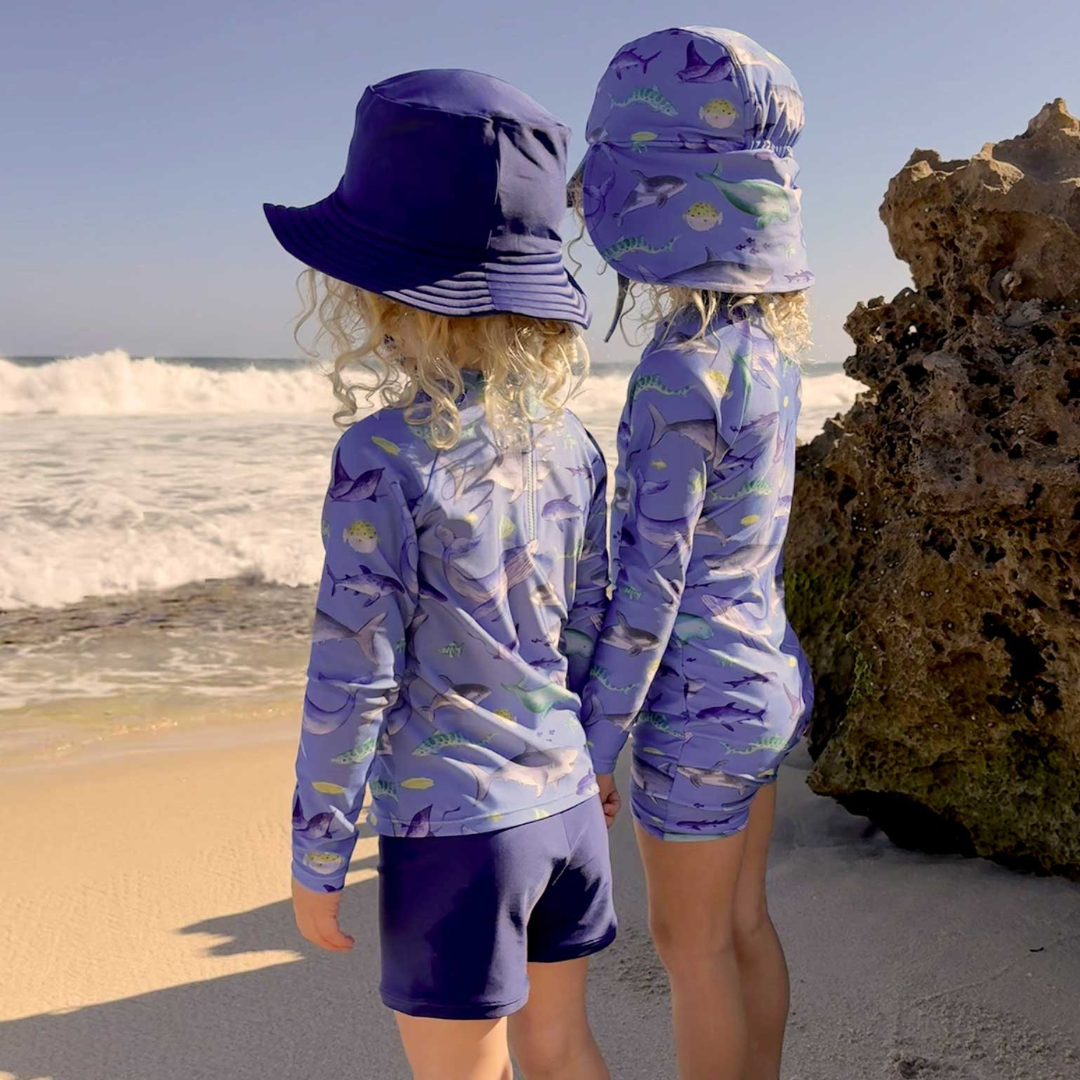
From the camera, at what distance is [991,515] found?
2602 millimetres

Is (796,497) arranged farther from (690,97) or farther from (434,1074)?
(434,1074)

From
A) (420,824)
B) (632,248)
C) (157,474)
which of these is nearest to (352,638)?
(420,824)

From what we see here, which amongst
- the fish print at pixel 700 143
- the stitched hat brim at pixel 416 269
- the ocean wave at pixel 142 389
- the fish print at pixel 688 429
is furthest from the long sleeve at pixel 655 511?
the ocean wave at pixel 142 389

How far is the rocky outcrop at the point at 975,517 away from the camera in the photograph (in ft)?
8.47

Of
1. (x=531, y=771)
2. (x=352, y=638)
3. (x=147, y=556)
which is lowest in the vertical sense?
(x=147, y=556)

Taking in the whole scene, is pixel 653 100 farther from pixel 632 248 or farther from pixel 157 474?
pixel 157 474

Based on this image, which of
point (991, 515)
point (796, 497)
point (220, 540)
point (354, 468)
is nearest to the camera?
point (354, 468)

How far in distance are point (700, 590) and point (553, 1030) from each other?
0.74 m

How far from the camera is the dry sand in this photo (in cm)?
246

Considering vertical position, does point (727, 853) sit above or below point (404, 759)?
below

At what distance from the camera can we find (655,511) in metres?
1.84

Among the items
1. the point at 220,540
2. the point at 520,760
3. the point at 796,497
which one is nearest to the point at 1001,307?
the point at 796,497

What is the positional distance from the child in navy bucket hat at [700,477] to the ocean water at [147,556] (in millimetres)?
394

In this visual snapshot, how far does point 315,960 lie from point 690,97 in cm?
224
